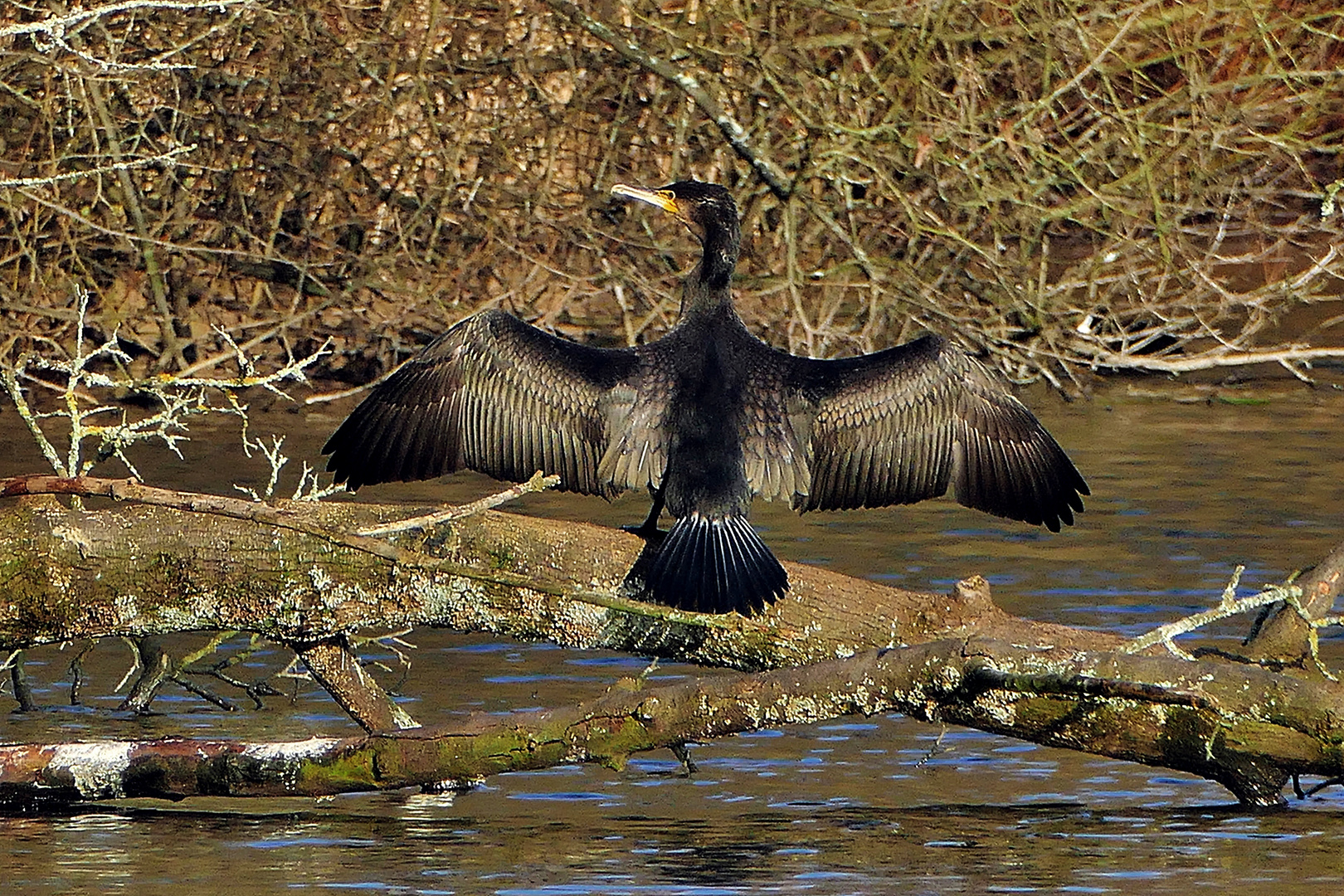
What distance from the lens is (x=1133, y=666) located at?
13.9ft

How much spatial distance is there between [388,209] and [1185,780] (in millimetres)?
6189

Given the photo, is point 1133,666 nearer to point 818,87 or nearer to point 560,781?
point 560,781

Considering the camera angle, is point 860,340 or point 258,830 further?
point 860,340

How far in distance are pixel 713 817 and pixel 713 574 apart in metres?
0.47

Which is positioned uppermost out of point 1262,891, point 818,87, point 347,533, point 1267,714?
point 818,87

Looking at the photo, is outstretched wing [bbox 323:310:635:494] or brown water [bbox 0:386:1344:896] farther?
outstretched wing [bbox 323:310:635:494]

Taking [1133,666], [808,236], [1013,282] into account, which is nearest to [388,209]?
[808,236]

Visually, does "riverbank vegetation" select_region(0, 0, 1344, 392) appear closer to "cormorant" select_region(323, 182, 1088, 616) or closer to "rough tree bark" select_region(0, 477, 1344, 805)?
"cormorant" select_region(323, 182, 1088, 616)

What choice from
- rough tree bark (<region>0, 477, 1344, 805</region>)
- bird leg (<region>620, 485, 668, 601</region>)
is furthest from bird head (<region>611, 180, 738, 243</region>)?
rough tree bark (<region>0, 477, 1344, 805</region>)

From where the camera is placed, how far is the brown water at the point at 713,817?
13.5 ft

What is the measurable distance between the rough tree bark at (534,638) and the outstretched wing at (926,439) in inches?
21.2

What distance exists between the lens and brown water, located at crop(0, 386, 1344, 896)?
4102mm

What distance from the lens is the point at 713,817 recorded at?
462 centimetres

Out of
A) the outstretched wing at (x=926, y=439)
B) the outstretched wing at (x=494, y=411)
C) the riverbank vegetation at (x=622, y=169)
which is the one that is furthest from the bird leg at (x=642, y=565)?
the riverbank vegetation at (x=622, y=169)
